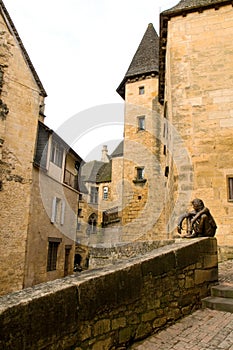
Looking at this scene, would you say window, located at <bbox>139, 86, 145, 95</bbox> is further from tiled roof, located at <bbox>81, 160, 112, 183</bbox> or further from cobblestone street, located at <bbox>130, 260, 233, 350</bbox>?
tiled roof, located at <bbox>81, 160, 112, 183</bbox>

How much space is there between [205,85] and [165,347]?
7649mm

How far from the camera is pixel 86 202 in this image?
32.6 m

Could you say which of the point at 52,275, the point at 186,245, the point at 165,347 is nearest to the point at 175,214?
the point at 186,245

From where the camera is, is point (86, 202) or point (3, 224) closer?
point (3, 224)

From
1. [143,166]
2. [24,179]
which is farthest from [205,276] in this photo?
[143,166]

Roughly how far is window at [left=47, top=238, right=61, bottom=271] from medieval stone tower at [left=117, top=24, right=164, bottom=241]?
13.0 feet

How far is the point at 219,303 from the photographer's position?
3.73 metres

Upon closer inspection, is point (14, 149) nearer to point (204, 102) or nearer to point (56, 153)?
point (56, 153)

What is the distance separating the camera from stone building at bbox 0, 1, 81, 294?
11.3 m

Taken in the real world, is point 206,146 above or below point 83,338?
above

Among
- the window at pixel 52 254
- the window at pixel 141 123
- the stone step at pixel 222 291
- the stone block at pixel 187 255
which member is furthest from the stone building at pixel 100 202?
the stone block at pixel 187 255

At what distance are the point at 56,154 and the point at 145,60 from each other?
352 inches

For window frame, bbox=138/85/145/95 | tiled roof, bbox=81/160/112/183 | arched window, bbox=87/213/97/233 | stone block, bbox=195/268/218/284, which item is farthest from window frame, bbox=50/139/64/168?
tiled roof, bbox=81/160/112/183

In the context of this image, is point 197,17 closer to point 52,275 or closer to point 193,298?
point 193,298
